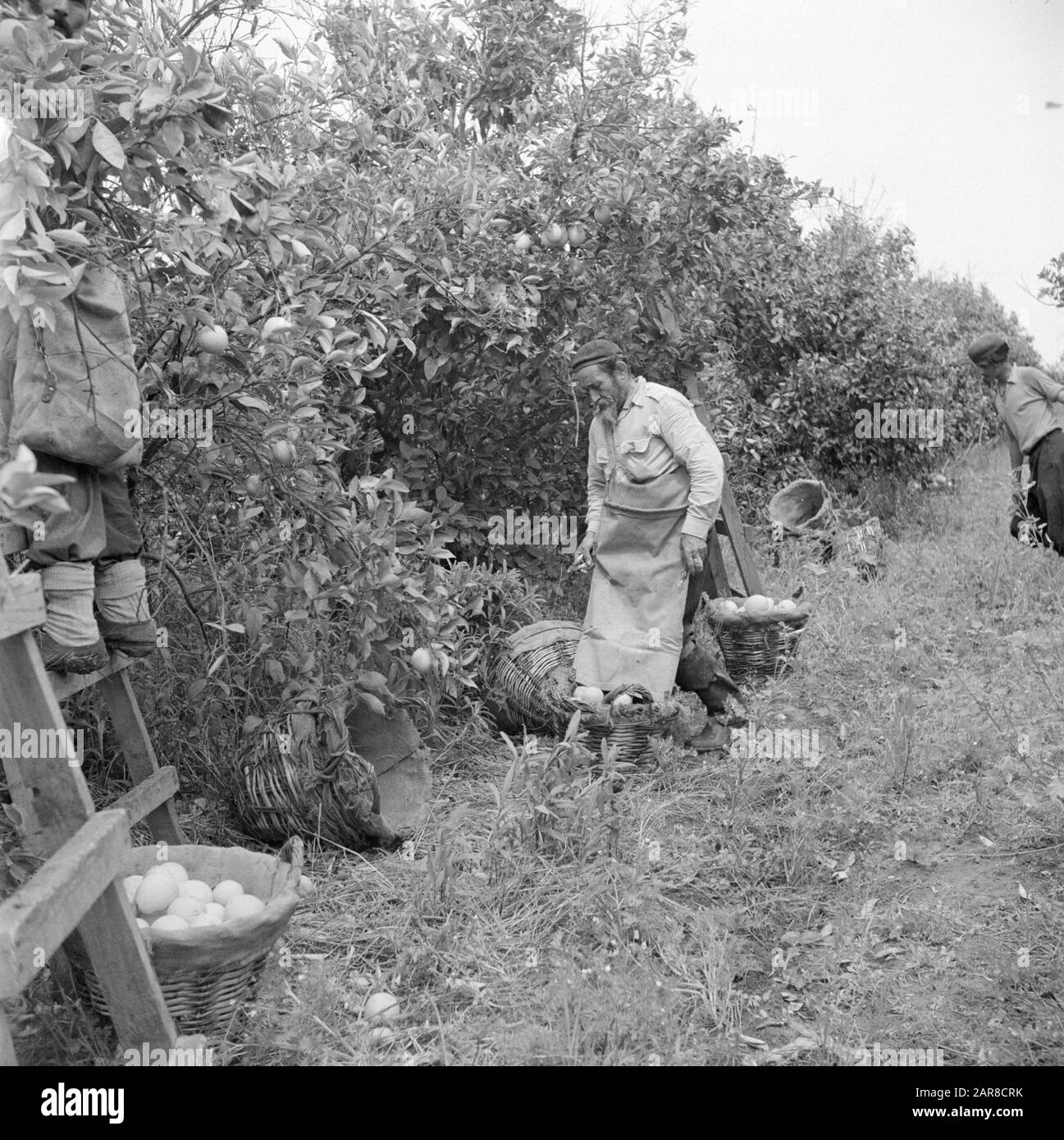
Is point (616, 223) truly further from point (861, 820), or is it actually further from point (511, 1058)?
point (511, 1058)

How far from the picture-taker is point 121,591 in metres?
3.14

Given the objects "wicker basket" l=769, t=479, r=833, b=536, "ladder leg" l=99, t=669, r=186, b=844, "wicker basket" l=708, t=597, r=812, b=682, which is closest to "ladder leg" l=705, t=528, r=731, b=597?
"wicker basket" l=708, t=597, r=812, b=682

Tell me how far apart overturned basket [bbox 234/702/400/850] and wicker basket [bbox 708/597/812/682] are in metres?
2.55

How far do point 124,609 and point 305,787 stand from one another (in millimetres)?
1010

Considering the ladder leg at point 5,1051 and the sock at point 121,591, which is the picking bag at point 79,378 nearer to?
the sock at point 121,591

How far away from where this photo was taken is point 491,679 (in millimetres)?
5402

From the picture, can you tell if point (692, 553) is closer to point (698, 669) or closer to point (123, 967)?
point (698, 669)

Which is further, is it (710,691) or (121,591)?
(710,691)

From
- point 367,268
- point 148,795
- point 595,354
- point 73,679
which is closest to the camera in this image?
point 73,679

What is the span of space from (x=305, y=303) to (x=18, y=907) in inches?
94.4

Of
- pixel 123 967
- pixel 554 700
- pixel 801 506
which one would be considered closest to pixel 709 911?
pixel 554 700

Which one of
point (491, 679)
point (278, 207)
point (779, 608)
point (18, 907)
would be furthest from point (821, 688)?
point (18, 907)

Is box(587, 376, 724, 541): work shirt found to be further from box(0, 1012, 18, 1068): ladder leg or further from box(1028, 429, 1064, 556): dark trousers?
box(0, 1012, 18, 1068): ladder leg
